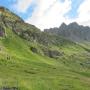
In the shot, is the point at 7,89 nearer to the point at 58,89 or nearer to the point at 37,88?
the point at 37,88

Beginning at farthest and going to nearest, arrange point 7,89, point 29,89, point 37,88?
point 7,89
point 29,89
point 37,88

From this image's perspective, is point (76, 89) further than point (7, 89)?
Yes

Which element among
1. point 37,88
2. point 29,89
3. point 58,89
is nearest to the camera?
point 37,88

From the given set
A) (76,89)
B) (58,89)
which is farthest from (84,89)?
(58,89)

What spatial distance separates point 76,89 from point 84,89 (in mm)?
4954

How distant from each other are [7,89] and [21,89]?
6752 millimetres

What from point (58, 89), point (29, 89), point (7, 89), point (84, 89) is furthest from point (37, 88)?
point (84, 89)

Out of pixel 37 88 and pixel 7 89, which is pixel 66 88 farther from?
pixel 37 88

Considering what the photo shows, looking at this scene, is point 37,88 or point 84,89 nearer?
point 37,88

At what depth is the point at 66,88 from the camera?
139 m

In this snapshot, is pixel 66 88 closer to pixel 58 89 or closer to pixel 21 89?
pixel 58 89

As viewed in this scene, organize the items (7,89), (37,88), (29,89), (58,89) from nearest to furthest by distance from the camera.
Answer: (37,88), (29,89), (7,89), (58,89)

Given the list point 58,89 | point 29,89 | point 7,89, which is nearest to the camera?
point 29,89

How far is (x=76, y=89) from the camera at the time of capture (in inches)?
5428
